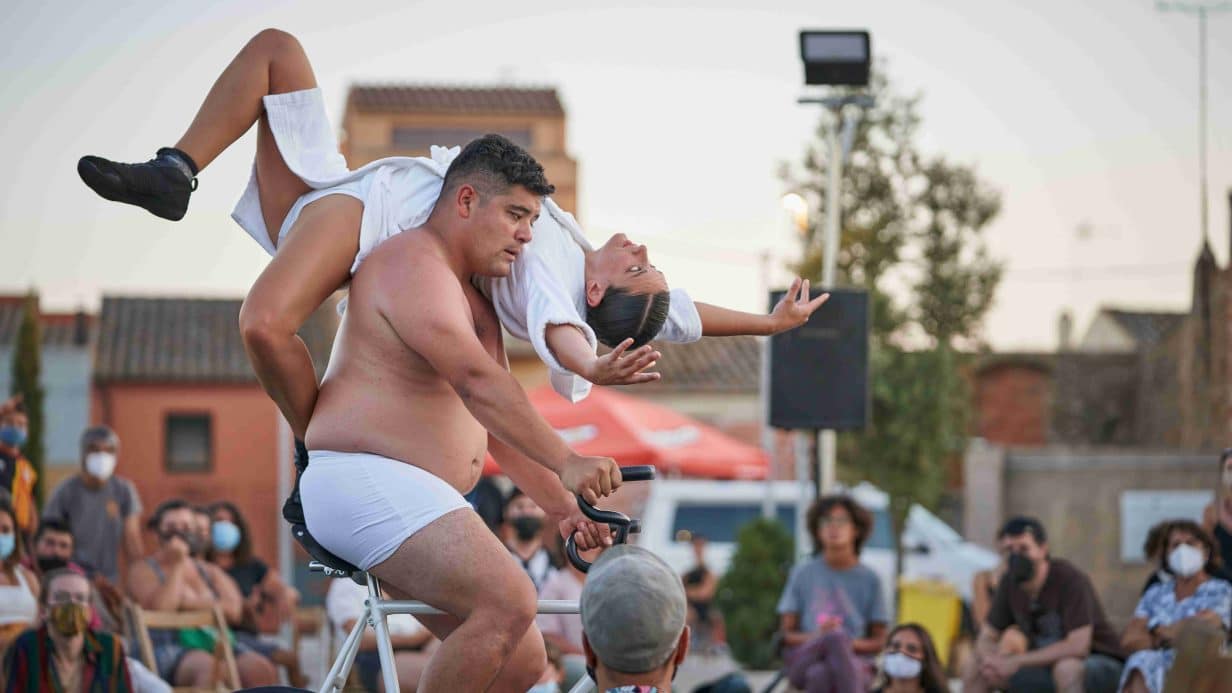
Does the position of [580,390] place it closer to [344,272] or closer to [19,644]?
[344,272]

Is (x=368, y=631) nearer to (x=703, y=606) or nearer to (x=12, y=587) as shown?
(x=12, y=587)

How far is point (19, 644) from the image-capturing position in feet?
22.0

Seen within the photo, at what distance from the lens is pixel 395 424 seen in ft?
11.1

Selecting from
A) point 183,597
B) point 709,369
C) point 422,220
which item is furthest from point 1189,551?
point 709,369

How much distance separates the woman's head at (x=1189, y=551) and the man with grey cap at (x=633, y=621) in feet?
15.5

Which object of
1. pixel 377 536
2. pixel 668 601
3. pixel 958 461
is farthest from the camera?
pixel 958 461

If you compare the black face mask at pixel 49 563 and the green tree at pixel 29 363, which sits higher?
the green tree at pixel 29 363

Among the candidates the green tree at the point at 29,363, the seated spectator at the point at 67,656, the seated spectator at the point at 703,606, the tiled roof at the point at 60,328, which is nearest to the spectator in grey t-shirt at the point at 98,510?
the seated spectator at the point at 67,656

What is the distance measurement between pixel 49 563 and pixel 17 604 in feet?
1.54

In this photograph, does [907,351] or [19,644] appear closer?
[19,644]

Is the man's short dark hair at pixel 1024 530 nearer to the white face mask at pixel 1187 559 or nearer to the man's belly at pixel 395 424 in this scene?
the white face mask at pixel 1187 559

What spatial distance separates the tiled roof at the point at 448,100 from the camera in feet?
143

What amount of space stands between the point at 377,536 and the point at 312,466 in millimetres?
221

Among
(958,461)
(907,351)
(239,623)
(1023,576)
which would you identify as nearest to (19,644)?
(239,623)
